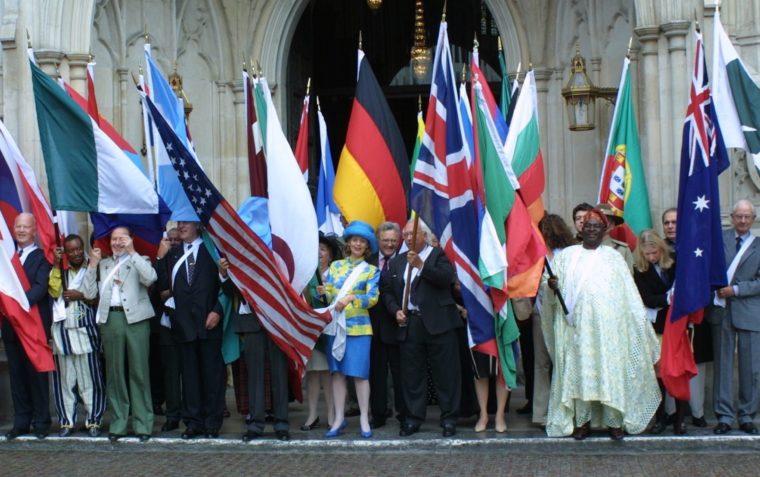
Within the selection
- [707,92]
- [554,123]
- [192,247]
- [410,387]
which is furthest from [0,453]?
[554,123]

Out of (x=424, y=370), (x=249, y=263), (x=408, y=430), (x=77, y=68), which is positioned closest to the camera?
(x=249, y=263)

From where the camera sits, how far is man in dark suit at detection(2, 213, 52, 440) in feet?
34.8

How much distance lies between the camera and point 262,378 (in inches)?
406

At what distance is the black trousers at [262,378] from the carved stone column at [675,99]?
4308 mm

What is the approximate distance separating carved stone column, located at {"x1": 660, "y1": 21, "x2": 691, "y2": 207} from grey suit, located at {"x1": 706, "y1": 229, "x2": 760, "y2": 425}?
2.32 m

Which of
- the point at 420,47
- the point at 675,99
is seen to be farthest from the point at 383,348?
the point at 420,47

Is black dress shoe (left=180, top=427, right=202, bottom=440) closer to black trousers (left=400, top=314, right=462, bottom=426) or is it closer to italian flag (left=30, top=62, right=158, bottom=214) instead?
black trousers (left=400, top=314, right=462, bottom=426)

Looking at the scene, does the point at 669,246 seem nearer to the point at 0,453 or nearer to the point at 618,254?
the point at 618,254

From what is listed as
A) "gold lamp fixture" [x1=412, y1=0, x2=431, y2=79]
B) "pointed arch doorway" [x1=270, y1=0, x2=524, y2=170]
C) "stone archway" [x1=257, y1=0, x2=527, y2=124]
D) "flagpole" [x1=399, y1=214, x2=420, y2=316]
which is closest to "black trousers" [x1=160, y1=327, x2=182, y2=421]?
"flagpole" [x1=399, y1=214, x2=420, y2=316]

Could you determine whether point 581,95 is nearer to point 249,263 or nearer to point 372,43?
point 372,43

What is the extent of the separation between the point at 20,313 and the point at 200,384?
158cm

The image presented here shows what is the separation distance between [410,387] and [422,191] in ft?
5.24

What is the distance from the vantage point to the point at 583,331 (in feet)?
32.1

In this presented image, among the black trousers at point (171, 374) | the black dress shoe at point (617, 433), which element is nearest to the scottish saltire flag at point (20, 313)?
the black trousers at point (171, 374)
